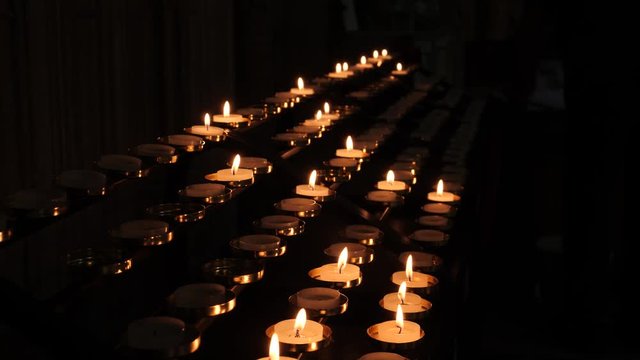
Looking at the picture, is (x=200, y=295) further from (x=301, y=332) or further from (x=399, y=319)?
(x=399, y=319)

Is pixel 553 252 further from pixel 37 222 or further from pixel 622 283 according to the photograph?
pixel 37 222

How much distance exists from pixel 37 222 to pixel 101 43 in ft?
5.09

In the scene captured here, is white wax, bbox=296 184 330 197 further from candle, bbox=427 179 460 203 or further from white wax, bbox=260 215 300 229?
candle, bbox=427 179 460 203

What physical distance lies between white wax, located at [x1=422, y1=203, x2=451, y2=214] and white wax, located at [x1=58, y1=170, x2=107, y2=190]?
1.62 metres

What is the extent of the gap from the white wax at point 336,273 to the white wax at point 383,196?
30.4 inches

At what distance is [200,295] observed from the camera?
5.96 ft

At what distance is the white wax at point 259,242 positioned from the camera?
216 centimetres

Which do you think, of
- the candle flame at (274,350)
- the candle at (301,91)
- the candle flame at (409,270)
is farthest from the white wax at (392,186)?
the candle flame at (274,350)

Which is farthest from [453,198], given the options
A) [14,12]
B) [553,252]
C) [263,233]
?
[553,252]

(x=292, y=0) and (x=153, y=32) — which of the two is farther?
(x=292, y=0)

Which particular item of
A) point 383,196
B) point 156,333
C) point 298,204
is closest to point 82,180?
point 156,333

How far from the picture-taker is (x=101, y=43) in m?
3.12

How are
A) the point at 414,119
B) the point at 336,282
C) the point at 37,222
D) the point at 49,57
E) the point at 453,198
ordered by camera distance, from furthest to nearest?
the point at 414,119
the point at 453,198
the point at 49,57
the point at 336,282
the point at 37,222

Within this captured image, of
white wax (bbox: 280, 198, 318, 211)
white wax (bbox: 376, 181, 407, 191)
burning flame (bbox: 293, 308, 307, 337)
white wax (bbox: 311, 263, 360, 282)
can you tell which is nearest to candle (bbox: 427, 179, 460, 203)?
white wax (bbox: 376, 181, 407, 191)
